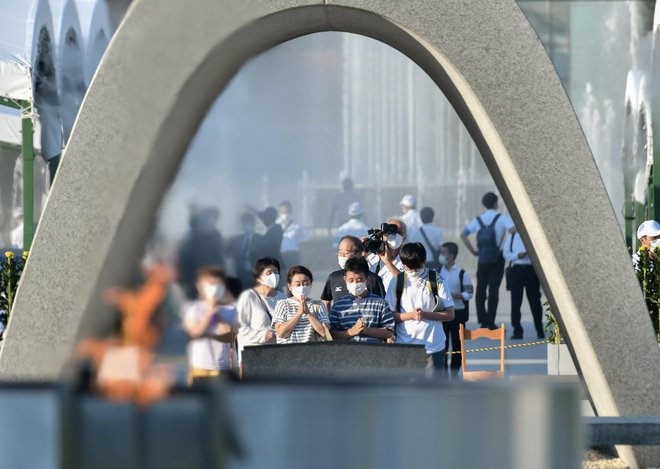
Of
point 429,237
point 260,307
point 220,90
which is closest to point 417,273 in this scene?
point 260,307

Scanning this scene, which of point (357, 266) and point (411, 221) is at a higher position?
point (411, 221)

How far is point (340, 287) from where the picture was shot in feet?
30.9

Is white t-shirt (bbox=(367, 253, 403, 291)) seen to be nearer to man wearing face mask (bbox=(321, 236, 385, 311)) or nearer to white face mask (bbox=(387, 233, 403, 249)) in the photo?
white face mask (bbox=(387, 233, 403, 249))

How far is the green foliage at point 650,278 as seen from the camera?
38.9 ft

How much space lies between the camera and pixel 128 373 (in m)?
3.64

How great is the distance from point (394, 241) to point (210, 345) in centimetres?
480

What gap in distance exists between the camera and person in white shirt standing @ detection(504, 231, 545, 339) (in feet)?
52.1

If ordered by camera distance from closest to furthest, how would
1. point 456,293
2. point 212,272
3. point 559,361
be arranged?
1. point 212,272
2. point 559,361
3. point 456,293

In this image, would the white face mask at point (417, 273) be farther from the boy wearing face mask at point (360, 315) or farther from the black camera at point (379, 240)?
the black camera at point (379, 240)

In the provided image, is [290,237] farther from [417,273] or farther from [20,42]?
[417,273]

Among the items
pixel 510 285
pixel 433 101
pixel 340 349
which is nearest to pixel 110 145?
pixel 340 349

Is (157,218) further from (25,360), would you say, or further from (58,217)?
(25,360)

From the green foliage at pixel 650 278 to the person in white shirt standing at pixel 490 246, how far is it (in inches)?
142

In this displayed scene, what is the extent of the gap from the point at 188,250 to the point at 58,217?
4.11ft
